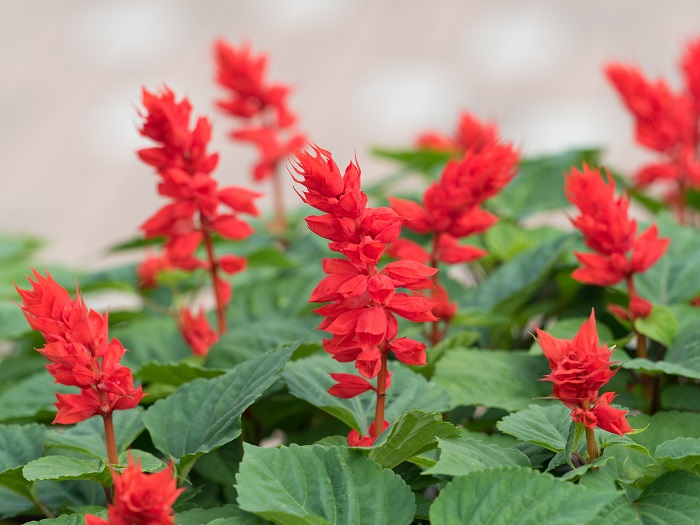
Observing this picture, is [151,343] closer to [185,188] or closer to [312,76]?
[185,188]

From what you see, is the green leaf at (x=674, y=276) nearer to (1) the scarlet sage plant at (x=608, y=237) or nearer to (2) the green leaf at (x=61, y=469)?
(1) the scarlet sage plant at (x=608, y=237)

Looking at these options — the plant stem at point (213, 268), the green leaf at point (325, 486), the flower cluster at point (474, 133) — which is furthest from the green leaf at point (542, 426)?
the flower cluster at point (474, 133)

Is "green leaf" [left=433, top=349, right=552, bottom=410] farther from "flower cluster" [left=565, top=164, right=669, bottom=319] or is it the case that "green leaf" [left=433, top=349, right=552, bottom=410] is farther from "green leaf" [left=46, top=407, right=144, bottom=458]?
"green leaf" [left=46, top=407, right=144, bottom=458]

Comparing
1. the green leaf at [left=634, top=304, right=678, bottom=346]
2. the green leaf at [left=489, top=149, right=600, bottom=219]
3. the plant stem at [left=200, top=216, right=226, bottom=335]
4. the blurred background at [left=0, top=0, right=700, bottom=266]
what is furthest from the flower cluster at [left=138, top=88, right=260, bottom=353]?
the blurred background at [left=0, top=0, right=700, bottom=266]

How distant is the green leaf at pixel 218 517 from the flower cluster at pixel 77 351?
0.39 ft

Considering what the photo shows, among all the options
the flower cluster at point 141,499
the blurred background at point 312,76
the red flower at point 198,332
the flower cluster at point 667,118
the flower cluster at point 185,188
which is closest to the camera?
the flower cluster at point 141,499

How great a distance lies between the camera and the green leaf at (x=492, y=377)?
3.97 ft

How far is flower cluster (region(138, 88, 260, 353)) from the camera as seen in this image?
1.19 metres

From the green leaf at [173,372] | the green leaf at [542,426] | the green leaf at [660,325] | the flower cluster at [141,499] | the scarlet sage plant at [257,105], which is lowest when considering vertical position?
A: the green leaf at [542,426]

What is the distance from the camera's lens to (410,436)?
0.98 m

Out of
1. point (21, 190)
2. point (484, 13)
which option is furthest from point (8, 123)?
point (484, 13)

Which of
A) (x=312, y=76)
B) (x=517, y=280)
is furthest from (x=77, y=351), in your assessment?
(x=312, y=76)

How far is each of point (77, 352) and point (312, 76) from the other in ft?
18.4

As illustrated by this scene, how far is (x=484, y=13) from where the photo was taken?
271 inches
